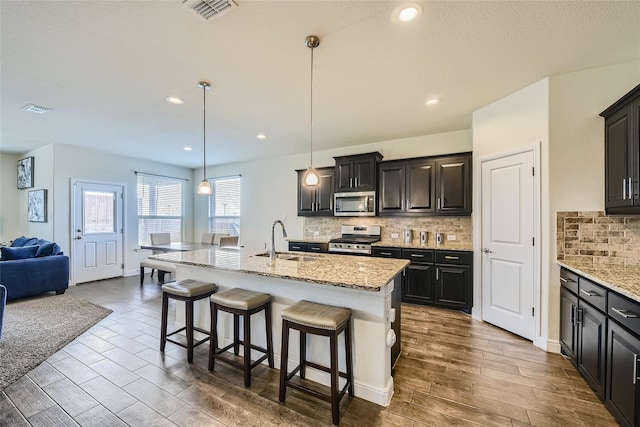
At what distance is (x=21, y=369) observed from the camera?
2.24 meters

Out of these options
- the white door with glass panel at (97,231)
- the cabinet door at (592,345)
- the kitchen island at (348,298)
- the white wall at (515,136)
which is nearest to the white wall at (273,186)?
the white wall at (515,136)

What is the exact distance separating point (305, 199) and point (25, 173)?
5.80 metres

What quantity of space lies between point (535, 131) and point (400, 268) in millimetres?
2037

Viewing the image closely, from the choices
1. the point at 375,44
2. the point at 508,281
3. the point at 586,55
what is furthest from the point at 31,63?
the point at 508,281

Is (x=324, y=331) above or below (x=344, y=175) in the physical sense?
below

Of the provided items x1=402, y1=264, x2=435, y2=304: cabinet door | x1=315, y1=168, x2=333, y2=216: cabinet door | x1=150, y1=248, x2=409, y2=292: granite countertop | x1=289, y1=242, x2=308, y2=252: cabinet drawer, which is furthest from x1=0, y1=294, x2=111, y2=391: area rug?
x1=402, y1=264, x2=435, y2=304: cabinet door

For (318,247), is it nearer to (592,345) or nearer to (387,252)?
(387,252)

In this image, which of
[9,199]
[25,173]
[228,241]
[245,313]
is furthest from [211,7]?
[9,199]

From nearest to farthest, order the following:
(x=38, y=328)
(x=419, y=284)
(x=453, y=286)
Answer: (x=38, y=328) → (x=453, y=286) → (x=419, y=284)

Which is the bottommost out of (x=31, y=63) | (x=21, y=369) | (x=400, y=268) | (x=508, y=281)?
(x=21, y=369)

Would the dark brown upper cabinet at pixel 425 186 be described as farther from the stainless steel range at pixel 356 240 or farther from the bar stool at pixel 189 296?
the bar stool at pixel 189 296

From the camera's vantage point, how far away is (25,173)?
550 cm

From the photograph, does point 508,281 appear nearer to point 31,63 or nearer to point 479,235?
point 479,235

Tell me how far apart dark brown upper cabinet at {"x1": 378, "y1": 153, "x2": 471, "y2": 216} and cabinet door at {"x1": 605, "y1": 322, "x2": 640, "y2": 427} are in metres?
2.21
